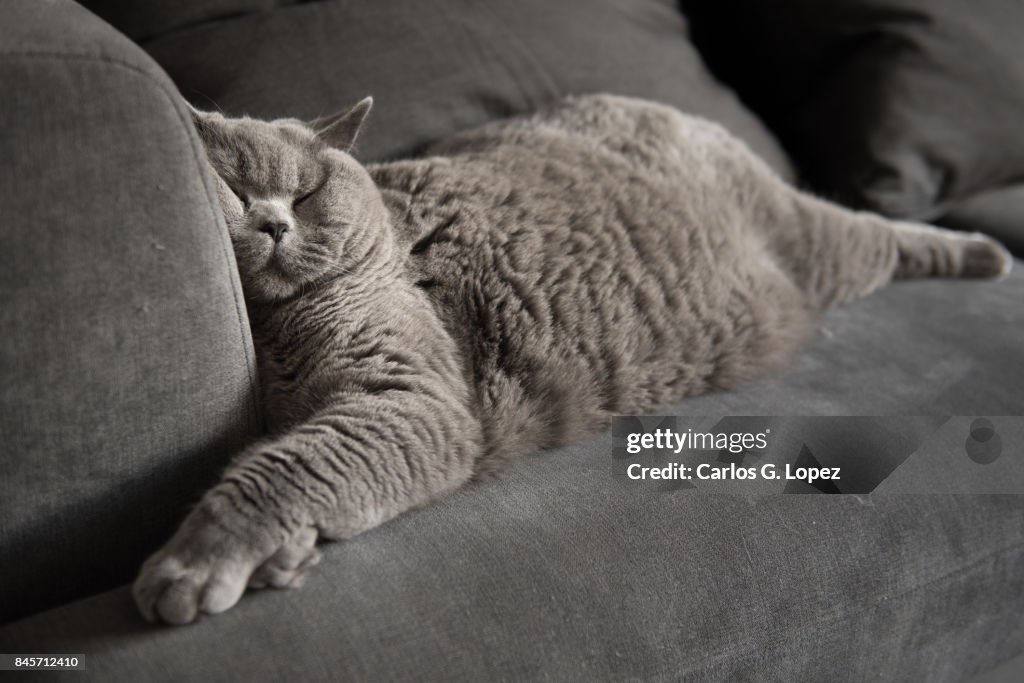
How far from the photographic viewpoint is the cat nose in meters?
1.17

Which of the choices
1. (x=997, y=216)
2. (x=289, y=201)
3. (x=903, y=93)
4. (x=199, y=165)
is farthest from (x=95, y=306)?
(x=997, y=216)

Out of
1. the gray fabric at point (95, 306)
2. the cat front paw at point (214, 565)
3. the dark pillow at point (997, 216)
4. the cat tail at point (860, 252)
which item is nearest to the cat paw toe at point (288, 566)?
the cat front paw at point (214, 565)

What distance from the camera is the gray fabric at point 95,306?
0.84 metres

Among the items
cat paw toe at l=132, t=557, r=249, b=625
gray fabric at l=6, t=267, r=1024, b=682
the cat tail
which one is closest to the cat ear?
gray fabric at l=6, t=267, r=1024, b=682

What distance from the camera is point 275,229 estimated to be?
1.18 meters

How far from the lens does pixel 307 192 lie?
49.5 inches

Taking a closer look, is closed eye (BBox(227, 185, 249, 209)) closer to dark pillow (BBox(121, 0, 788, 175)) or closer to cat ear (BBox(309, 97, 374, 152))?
cat ear (BBox(309, 97, 374, 152))

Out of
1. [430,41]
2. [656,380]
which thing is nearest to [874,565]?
[656,380]

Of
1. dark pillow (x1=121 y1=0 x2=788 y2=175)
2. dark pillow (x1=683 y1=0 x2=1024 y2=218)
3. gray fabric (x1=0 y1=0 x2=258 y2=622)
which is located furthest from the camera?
dark pillow (x1=683 y1=0 x2=1024 y2=218)

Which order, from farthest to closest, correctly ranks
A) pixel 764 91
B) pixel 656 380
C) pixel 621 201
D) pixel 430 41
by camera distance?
pixel 764 91
pixel 430 41
pixel 621 201
pixel 656 380

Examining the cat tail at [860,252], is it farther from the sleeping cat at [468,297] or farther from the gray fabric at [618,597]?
the gray fabric at [618,597]

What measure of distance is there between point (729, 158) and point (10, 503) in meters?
1.37

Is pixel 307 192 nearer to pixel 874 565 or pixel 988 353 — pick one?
pixel 874 565

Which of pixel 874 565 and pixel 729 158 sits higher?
pixel 729 158
